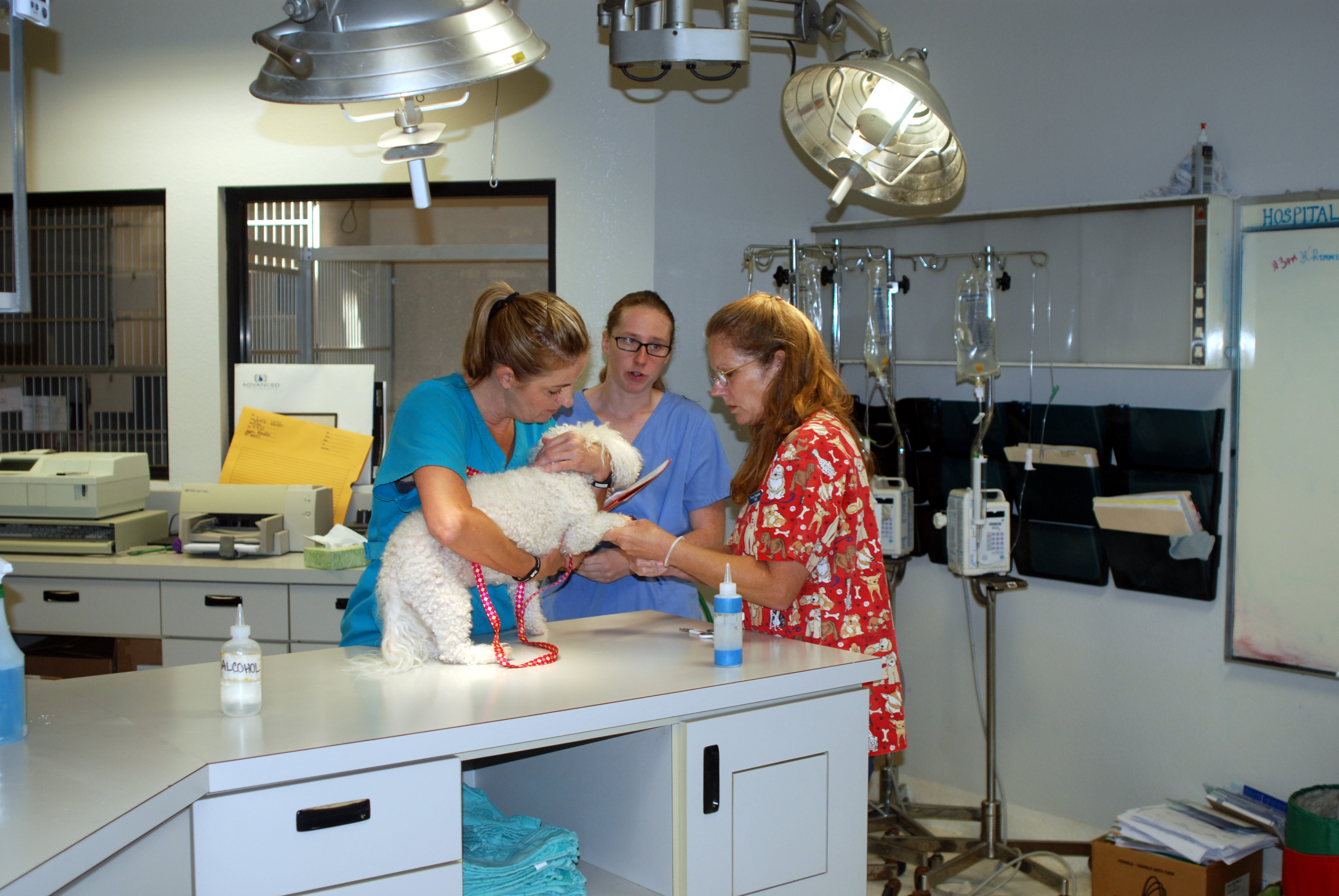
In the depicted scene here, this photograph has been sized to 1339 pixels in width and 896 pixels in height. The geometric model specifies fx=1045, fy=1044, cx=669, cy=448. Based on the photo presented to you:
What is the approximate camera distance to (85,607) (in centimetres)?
341

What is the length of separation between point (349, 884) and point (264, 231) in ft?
10.5

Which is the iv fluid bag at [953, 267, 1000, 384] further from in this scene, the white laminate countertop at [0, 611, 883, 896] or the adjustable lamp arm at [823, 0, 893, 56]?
the white laminate countertop at [0, 611, 883, 896]

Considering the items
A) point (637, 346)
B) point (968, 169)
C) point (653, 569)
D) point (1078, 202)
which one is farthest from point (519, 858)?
point (968, 169)

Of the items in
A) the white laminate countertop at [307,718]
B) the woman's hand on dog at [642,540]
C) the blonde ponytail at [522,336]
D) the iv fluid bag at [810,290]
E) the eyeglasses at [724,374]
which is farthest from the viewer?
the iv fluid bag at [810,290]

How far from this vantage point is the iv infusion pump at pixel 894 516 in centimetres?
347

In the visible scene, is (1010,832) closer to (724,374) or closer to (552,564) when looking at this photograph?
(724,374)

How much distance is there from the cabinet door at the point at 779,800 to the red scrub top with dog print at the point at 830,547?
0.56ft

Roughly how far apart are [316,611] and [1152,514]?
2617 millimetres

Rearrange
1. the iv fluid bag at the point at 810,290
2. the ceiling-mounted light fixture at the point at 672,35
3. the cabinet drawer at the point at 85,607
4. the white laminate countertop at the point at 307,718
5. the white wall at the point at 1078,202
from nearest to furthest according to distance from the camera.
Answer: the white laminate countertop at the point at 307,718, the ceiling-mounted light fixture at the point at 672,35, the white wall at the point at 1078,202, the cabinet drawer at the point at 85,607, the iv fluid bag at the point at 810,290

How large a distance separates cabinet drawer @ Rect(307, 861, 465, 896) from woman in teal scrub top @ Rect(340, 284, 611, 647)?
1.64ft

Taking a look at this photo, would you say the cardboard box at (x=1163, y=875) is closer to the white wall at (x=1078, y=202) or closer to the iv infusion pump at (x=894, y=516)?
the white wall at (x=1078, y=202)

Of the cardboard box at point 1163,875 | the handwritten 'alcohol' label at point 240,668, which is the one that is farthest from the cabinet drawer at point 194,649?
the cardboard box at point 1163,875

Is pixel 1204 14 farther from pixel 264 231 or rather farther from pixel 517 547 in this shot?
pixel 264 231

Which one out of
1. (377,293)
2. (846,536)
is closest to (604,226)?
(377,293)
